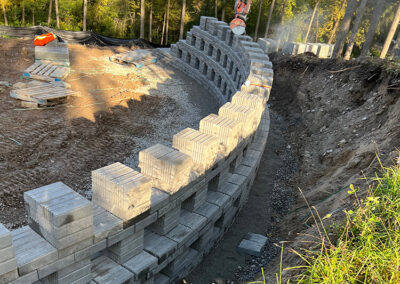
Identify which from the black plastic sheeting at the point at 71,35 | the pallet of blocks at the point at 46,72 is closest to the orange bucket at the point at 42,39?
the pallet of blocks at the point at 46,72

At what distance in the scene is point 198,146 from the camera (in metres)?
5.61

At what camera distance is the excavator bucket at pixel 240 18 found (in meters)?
14.4

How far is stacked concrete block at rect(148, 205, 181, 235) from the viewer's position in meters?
5.32

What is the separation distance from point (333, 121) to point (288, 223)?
4732mm

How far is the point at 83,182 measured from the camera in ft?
26.5

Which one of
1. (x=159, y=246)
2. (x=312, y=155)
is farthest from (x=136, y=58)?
(x=159, y=246)

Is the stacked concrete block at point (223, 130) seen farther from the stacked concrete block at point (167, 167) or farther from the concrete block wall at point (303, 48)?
the concrete block wall at point (303, 48)

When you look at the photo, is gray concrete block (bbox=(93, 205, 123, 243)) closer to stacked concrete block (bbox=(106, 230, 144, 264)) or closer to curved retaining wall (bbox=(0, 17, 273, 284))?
curved retaining wall (bbox=(0, 17, 273, 284))

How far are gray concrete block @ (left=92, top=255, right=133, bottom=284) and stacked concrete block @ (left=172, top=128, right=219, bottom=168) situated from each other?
2.02 meters

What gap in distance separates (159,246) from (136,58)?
49.7 feet

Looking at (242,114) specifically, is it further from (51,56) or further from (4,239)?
(51,56)

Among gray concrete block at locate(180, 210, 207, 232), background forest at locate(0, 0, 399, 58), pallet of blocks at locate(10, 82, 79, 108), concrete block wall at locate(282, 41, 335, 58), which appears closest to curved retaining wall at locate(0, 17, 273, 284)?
gray concrete block at locate(180, 210, 207, 232)

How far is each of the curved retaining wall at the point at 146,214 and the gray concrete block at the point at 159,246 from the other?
15 mm

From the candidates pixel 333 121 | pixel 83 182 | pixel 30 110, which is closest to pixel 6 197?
pixel 83 182
